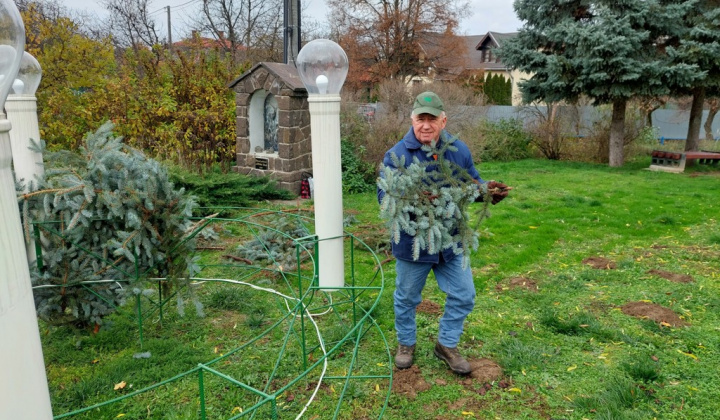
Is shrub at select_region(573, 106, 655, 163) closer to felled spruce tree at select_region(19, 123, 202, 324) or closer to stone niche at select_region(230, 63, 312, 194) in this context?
stone niche at select_region(230, 63, 312, 194)

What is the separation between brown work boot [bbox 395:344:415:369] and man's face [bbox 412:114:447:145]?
1.36 m

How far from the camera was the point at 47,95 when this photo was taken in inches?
373

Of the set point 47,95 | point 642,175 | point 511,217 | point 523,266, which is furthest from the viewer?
point 642,175

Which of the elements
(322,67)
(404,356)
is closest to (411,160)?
(322,67)

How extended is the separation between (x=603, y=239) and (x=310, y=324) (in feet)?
13.7

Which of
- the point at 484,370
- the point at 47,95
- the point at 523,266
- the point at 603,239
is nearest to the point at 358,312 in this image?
the point at 484,370

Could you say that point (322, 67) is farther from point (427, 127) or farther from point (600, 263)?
point (600, 263)

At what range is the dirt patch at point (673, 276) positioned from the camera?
476cm

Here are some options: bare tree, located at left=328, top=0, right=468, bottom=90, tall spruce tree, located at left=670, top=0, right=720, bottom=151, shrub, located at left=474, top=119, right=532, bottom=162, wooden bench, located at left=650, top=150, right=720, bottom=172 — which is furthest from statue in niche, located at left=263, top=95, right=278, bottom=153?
bare tree, located at left=328, top=0, right=468, bottom=90

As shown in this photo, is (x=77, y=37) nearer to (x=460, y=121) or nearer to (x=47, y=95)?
(x=47, y=95)

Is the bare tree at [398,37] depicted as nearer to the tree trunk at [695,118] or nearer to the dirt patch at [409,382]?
the tree trunk at [695,118]

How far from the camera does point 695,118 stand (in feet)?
41.9

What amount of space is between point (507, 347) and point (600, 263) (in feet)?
7.94

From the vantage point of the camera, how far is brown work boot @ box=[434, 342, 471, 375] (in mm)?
3189
